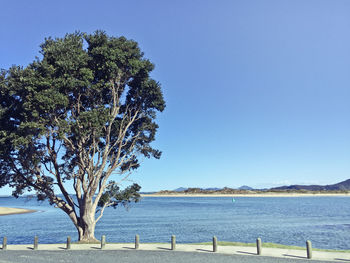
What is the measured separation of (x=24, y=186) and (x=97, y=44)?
1685 centimetres

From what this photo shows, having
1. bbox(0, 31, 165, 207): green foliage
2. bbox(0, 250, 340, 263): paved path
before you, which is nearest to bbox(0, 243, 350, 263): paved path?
bbox(0, 250, 340, 263): paved path

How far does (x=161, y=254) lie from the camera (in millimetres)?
21203

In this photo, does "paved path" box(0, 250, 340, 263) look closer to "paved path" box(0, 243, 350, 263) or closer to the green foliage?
"paved path" box(0, 243, 350, 263)

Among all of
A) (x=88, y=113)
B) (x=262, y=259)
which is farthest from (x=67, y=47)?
(x=262, y=259)

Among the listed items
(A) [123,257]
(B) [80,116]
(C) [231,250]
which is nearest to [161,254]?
(A) [123,257]

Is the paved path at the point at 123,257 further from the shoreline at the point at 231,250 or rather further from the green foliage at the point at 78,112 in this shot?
the green foliage at the point at 78,112

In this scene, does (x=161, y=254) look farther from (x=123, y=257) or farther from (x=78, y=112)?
(x=78, y=112)

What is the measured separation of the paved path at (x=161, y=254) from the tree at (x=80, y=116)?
6112mm

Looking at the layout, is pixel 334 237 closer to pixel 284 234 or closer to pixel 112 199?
pixel 284 234

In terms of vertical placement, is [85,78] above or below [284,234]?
above

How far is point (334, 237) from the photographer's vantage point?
1565 inches

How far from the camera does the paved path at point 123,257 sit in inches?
745

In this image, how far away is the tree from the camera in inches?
988

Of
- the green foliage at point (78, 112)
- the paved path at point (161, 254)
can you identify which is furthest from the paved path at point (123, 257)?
the green foliage at point (78, 112)
